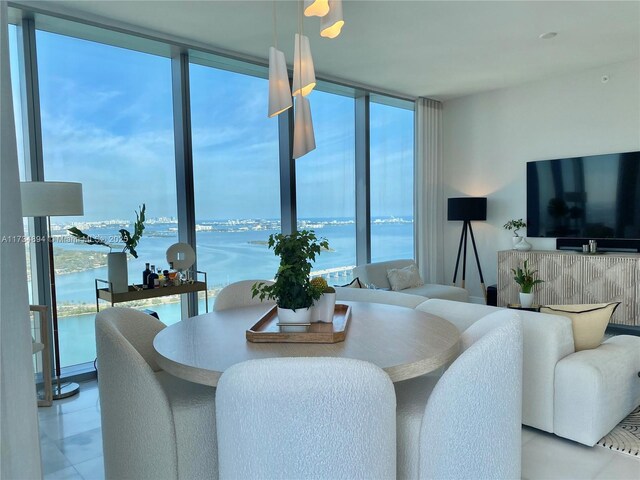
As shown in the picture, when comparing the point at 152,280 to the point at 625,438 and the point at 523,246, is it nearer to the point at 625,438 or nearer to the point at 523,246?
the point at 625,438

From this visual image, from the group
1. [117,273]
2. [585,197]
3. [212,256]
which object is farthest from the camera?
[585,197]

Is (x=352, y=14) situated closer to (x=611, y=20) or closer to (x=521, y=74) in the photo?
(x=611, y=20)

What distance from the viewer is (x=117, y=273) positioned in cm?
320

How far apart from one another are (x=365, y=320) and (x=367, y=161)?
3.78m

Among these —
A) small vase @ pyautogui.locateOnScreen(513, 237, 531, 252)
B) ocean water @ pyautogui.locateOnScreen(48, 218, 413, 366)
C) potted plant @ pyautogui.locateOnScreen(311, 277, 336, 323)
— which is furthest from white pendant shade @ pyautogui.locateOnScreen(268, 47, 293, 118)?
small vase @ pyautogui.locateOnScreen(513, 237, 531, 252)

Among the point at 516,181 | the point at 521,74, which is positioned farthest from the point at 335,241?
the point at 521,74

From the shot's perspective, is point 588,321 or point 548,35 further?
point 548,35

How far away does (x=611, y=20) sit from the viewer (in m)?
3.54

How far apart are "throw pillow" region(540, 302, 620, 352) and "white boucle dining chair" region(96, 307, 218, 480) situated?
6.24ft

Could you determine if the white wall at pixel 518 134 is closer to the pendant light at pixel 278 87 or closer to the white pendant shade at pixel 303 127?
the white pendant shade at pixel 303 127

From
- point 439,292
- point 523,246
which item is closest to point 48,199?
point 439,292

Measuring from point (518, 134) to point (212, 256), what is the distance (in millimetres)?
3929

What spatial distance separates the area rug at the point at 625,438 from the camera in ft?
7.18

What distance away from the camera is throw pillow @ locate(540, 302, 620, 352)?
7.77ft
